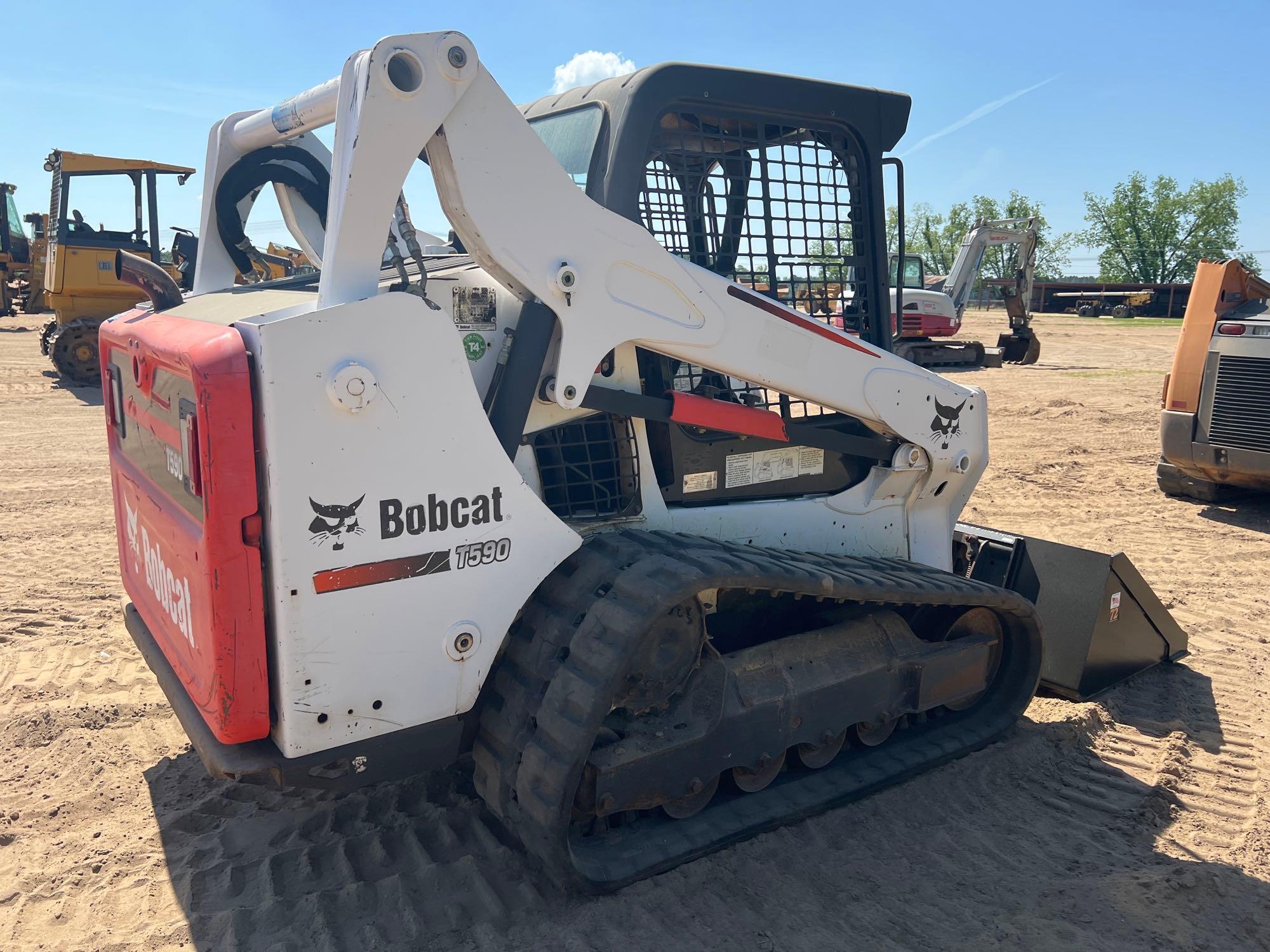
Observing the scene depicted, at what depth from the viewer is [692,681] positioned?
2.96m

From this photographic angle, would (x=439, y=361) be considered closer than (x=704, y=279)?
Yes

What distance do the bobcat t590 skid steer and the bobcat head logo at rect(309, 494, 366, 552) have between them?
0.03 feet

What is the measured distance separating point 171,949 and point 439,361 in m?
1.75

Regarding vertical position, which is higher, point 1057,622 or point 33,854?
point 1057,622

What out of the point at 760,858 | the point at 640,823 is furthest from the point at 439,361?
the point at 760,858

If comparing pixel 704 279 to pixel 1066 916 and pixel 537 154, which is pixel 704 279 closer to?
pixel 537 154

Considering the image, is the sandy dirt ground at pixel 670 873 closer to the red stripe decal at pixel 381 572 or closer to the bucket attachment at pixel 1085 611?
the bucket attachment at pixel 1085 611

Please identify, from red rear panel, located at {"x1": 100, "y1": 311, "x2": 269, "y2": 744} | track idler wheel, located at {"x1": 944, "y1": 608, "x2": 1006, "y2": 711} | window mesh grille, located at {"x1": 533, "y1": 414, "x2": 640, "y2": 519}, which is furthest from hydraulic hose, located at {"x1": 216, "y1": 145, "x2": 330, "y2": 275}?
track idler wheel, located at {"x1": 944, "y1": 608, "x2": 1006, "y2": 711}

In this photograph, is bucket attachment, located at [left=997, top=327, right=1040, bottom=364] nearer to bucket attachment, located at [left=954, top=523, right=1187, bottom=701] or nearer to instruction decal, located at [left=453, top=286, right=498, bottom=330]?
bucket attachment, located at [left=954, top=523, right=1187, bottom=701]

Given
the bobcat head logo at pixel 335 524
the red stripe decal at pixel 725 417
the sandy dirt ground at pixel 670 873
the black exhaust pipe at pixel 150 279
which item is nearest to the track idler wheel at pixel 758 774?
the sandy dirt ground at pixel 670 873

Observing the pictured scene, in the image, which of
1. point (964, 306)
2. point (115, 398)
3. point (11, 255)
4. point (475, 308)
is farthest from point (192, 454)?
point (11, 255)

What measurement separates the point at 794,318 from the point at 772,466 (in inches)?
23.0

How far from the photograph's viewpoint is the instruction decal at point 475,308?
9.07ft

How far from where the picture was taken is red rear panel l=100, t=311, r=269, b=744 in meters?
2.29
